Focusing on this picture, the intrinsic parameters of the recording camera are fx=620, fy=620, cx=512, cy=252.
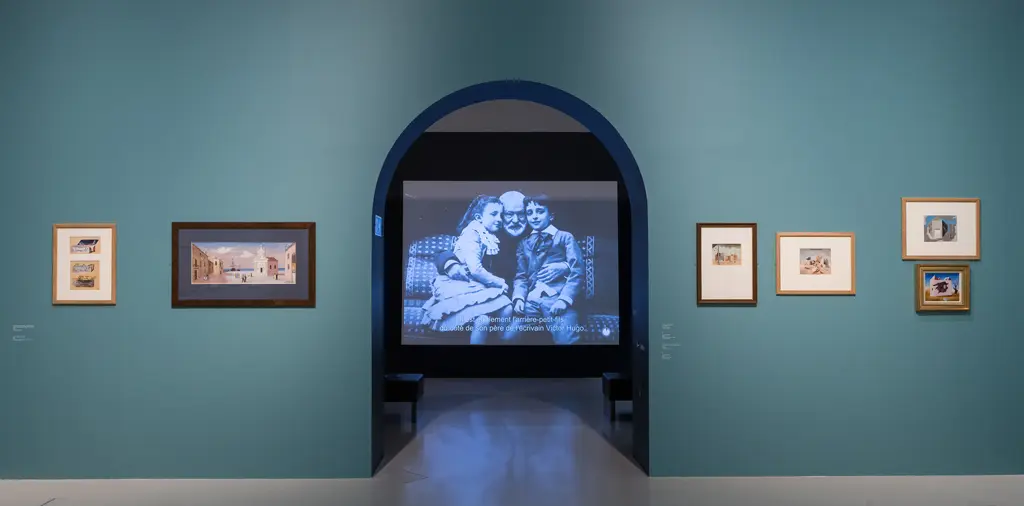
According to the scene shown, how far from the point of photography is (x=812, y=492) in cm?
378

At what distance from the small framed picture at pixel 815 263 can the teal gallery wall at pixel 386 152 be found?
0.26 feet

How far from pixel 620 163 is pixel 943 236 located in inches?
85.0

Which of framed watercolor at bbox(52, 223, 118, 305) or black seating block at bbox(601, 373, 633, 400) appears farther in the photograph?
black seating block at bbox(601, 373, 633, 400)

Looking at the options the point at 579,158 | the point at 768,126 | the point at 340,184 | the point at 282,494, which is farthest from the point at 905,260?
the point at 579,158

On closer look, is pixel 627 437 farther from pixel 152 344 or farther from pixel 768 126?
pixel 152 344

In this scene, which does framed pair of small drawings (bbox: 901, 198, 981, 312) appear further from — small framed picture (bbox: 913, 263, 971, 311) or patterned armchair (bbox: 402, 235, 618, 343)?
patterned armchair (bbox: 402, 235, 618, 343)

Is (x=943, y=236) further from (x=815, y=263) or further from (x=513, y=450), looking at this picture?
(x=513, y=450)

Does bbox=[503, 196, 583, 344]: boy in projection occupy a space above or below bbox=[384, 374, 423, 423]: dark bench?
above

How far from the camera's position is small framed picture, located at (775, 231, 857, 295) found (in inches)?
160

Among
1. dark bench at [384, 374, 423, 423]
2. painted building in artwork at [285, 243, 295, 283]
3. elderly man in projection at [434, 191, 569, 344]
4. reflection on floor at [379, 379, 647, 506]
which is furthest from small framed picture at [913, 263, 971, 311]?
elderly man in projection at [434, 191, 569, 344]

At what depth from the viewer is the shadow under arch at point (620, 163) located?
414 cm

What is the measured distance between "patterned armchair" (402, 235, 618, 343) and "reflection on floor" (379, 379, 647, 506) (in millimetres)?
1009

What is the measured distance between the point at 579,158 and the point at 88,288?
19.6 feet

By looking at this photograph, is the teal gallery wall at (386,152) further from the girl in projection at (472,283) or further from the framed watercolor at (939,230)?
the girl in projection at (472,283)
